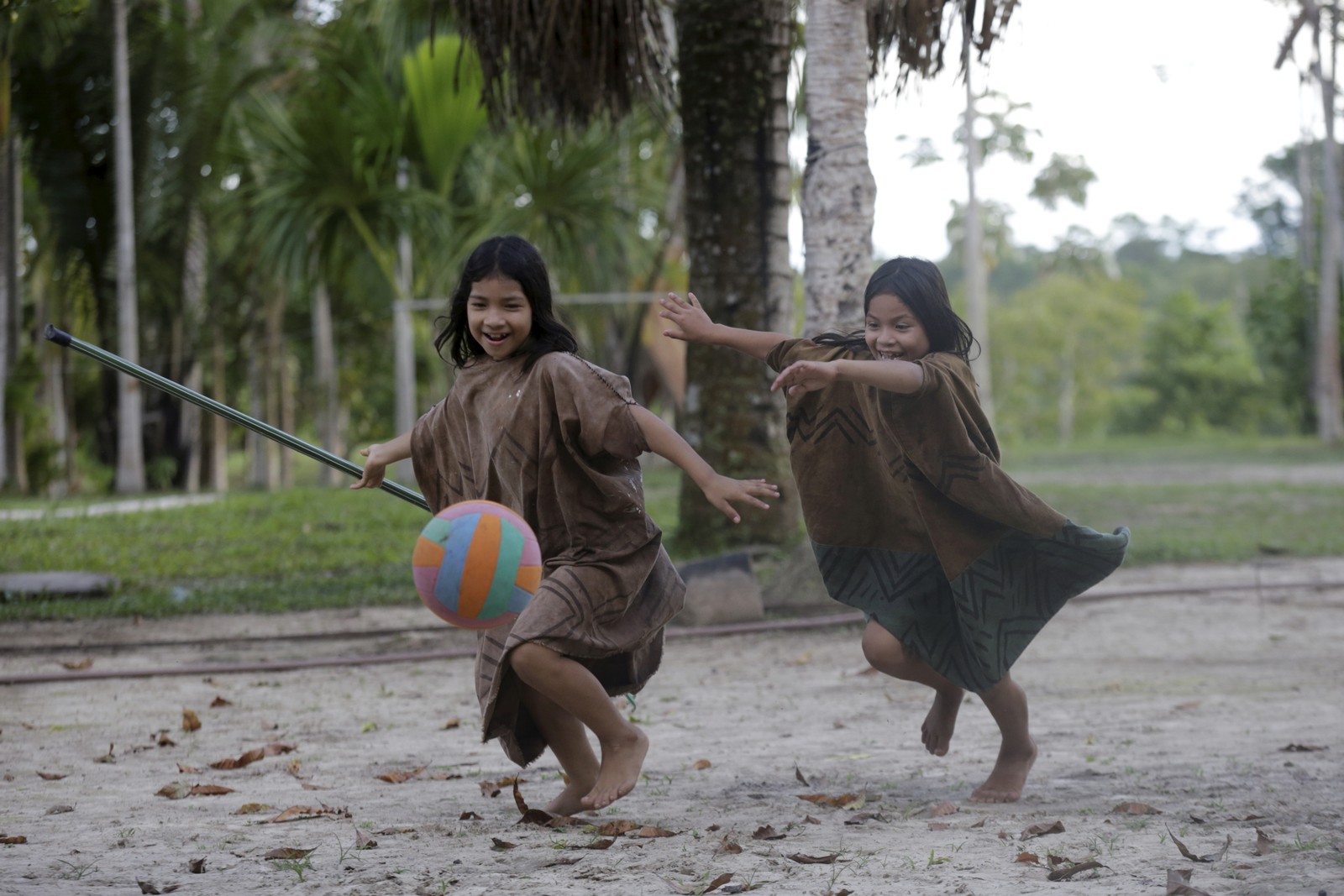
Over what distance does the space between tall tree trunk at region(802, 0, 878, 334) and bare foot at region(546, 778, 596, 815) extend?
163 inches

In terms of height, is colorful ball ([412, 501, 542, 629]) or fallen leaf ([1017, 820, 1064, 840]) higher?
colorful ball ([412, 501, 542, 629])

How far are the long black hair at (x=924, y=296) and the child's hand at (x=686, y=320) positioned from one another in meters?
0.42

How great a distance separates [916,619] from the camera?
416 cm

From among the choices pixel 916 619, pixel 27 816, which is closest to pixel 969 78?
pixel 916 619

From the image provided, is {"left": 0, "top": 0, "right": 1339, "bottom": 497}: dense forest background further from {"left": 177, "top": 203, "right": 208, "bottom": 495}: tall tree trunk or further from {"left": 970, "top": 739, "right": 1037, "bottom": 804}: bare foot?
{"left": 970, "top": 739, "right": 1037, "bottom": 804}: bare foot

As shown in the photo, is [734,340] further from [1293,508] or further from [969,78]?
[1293,508]

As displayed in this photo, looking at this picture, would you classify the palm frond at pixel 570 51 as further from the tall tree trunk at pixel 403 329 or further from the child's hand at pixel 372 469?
the tall tree trunk at pixel 403 329

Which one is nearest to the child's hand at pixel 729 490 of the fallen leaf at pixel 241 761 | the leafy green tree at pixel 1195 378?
the fallen leaf at pixel 241 761

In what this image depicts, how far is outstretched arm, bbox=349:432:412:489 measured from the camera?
4.02 meters

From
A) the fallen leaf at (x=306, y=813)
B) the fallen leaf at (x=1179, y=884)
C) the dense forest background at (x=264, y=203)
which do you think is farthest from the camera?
the dense forest background at (x=264, y=203)

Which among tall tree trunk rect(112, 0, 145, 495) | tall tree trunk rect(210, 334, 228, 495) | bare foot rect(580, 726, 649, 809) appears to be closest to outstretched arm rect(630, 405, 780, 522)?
bare foot rect(580, 726, 649, 809)

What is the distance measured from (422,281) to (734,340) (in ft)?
56.7

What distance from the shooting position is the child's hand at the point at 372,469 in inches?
158

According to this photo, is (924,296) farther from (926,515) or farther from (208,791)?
(208,791)
